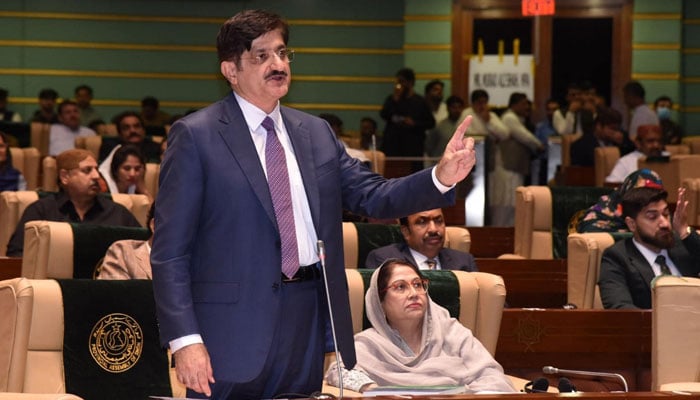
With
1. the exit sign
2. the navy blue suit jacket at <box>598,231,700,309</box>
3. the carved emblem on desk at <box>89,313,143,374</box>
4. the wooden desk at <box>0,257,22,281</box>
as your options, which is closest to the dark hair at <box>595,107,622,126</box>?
the exit sign

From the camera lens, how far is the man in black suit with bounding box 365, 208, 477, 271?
239 inches

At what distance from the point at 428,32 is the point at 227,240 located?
12.7m

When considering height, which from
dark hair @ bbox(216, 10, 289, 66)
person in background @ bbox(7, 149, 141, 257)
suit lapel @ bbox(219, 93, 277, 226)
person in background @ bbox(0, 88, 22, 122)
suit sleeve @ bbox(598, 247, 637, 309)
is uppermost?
dark hair @ bbox(216, 10, 289, 66)

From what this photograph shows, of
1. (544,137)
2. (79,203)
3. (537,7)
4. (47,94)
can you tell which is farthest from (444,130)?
(79,203)

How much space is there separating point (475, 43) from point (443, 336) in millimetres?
10900

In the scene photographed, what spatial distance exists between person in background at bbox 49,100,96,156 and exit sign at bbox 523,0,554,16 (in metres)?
4.51

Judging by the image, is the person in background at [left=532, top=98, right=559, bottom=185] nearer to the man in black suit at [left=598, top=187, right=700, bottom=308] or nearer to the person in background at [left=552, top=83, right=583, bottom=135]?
the person in background at [left=552, top=83, right=583, bottom=135]

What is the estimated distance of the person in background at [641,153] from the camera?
10.1 metres

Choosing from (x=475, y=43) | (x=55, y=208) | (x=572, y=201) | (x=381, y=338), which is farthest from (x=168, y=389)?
(x=475, y=43)

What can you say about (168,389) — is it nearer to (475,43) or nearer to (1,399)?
(1,399)

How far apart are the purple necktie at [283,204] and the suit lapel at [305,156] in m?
0.04

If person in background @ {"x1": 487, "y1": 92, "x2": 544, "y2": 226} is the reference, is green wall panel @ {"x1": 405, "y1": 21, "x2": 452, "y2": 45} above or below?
above

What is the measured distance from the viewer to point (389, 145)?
12.5m

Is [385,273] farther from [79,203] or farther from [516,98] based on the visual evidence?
[516,98]
